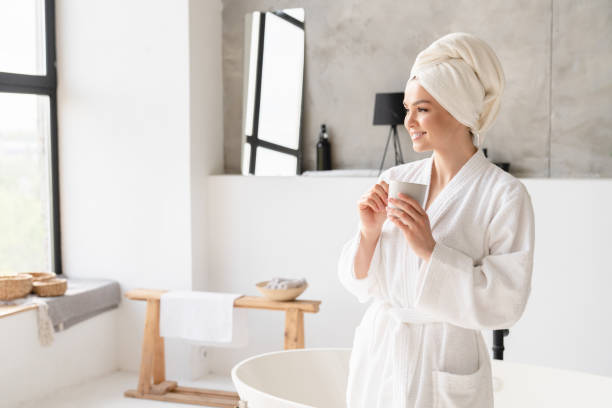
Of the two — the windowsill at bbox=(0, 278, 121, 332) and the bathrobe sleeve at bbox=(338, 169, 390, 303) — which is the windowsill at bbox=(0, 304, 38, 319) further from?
the bathrobe sleeve at bbox=(338, 169, 390, 303)

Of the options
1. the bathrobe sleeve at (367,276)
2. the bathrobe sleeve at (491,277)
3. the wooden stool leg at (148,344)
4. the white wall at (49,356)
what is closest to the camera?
the bathrobe sleeve at (491,277)

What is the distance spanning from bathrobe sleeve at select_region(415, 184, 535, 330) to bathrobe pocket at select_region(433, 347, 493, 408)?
140mm

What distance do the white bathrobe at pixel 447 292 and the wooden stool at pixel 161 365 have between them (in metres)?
1.86

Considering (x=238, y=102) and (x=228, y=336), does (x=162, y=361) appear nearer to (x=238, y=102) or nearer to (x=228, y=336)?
(x=228, y=336)

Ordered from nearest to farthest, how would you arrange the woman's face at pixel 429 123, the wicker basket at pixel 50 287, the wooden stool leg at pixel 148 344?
the woman's face at pixel 429 123 < the wicker basket at pixel 50 287 < the wooden stool leg at pixel 148 344

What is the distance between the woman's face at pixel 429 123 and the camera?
156cm

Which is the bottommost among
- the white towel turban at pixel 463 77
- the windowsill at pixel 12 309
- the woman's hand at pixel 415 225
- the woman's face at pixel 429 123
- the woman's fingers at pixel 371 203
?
the windowsill at pixel 12 309

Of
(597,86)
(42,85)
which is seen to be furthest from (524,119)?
(42,85)

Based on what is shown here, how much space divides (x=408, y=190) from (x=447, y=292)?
0.24 metres

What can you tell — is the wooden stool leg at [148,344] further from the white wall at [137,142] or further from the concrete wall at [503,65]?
the concrete wall at [503,65]

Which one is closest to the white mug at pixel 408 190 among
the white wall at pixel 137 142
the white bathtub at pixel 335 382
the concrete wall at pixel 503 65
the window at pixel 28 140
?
the white bathtub at pixel 335 382

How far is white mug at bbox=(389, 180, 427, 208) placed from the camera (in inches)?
59.7

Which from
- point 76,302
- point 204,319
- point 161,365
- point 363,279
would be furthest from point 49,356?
point 363,279

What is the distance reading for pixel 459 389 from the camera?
154 centimetres
